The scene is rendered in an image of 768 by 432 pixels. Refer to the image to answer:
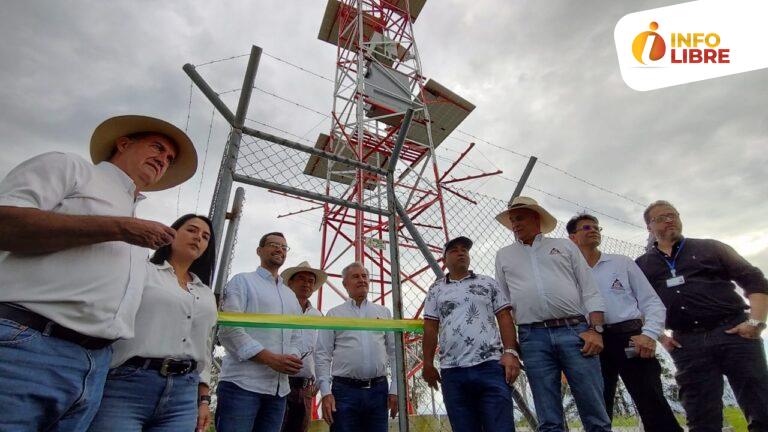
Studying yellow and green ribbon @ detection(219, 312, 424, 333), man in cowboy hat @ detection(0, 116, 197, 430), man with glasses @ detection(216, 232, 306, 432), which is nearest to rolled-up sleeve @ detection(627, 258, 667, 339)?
yellow and green ribbon @ detection(219, 312, 424, 333)

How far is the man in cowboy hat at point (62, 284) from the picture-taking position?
41.4 inches

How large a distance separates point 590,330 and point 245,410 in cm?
209

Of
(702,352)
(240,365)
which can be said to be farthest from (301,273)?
(702,352)

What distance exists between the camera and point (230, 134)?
2357mm

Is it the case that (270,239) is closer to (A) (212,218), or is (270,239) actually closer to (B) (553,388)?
(A) (212,218)

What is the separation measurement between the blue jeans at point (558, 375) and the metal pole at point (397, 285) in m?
0.78

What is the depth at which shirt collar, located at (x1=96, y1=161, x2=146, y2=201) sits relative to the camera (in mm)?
1501

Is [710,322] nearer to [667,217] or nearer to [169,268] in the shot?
[667,217]

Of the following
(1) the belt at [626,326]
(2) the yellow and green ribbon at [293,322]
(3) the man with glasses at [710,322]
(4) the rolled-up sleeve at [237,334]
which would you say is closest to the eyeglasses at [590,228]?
(3) the man with glasses at [710,322]

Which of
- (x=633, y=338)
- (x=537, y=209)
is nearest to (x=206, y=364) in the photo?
(x=537, y=209)

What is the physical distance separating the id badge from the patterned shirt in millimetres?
1286

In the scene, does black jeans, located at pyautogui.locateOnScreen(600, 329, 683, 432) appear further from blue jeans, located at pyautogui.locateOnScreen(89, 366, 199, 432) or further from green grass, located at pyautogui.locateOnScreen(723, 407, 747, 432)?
blue jeans, located at pyautogui.locateOnScreen(89, 366, 199, 432)

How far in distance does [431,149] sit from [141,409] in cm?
718

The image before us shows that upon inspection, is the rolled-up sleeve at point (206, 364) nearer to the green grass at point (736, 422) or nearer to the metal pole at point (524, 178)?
the metal pole at point (524, 178)
